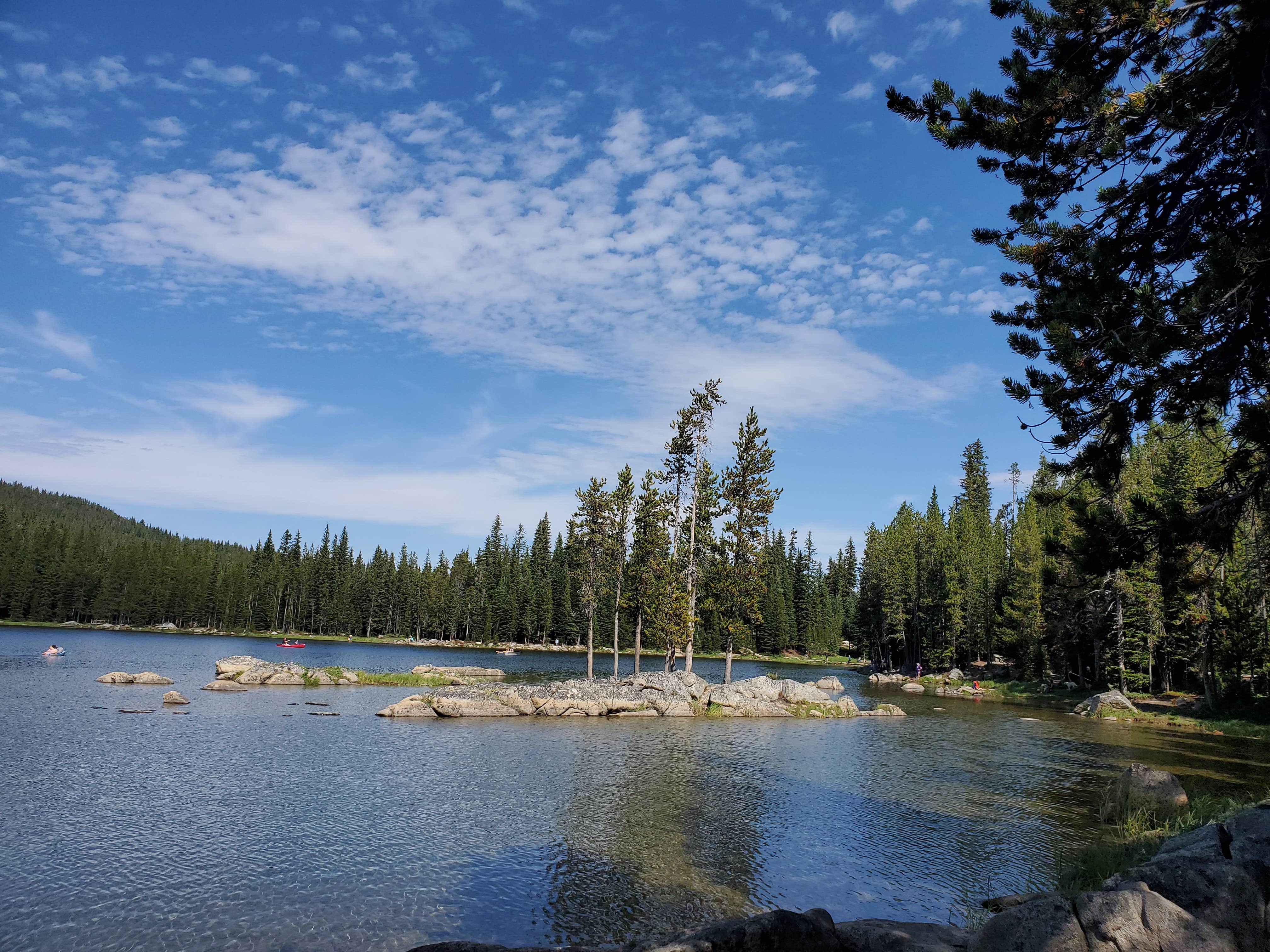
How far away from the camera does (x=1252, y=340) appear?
8.84 meters

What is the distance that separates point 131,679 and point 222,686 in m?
6.18

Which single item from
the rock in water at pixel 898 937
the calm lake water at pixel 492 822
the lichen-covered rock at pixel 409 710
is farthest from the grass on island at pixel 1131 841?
the lichen-covered rock at pixel 409 710

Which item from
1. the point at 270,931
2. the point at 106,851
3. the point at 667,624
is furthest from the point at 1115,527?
the point at 667,624

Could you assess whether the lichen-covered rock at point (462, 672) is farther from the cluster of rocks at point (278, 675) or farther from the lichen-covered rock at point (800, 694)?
the lichen-covered rock at point (800, 694)

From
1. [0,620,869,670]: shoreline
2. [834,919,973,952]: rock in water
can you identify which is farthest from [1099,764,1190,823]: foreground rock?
[0,620,869,670]: shoreline

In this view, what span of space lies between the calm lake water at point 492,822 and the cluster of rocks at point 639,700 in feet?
7.84

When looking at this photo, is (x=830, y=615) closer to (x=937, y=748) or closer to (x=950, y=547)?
(x=950, y=547)

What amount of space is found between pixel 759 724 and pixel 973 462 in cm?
9634

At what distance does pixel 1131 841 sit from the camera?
13922 mm

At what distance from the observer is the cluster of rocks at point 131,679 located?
42.3 m

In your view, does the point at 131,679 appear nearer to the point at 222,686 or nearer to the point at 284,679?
the point at 222,686

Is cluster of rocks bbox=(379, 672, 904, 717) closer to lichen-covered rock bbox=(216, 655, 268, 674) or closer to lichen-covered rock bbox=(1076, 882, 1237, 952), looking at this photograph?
lichen-covered rock bbox=(216, 655, 268, 674)

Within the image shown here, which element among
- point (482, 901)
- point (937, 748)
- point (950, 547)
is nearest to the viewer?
point (482, 901)

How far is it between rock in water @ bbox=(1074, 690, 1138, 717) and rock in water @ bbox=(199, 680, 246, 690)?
2167 inches
